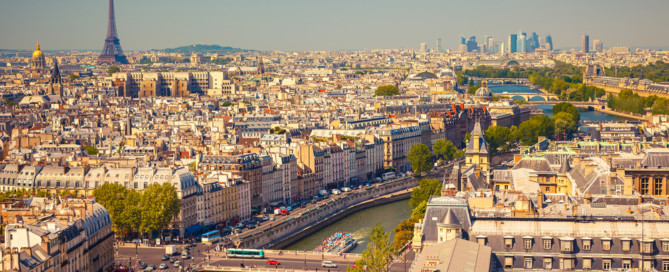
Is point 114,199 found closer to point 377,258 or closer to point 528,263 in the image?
point 377,258

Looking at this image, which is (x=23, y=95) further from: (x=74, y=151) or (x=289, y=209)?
(x=289, y=209)

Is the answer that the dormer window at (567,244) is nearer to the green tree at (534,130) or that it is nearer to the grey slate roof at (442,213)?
the grey slate roof at (442,213)

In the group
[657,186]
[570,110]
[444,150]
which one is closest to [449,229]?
[657,186]

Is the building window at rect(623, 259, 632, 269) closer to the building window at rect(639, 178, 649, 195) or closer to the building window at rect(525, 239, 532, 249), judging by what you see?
the building window at rect(525, 239, 532, 249)

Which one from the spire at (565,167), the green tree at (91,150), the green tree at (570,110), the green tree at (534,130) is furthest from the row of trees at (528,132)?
the spire at (565,167)

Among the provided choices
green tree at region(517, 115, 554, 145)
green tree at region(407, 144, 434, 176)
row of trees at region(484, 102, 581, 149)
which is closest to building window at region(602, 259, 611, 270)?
green tree at region(407, 144, 434, 176)
